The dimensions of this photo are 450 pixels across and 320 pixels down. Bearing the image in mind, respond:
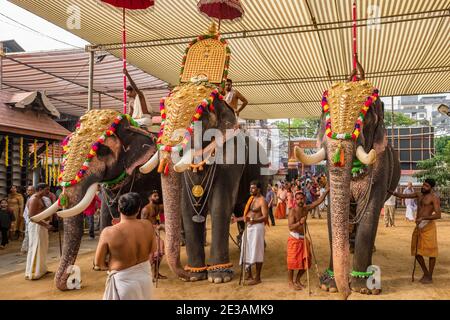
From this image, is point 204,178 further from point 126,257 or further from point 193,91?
point 126,257

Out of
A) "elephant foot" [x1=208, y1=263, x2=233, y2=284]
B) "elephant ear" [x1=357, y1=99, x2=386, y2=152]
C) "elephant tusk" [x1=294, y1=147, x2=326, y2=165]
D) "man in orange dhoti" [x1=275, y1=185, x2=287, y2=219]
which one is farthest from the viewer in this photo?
"man in orange dhoti" [x1=275, y1=185, x2=287, y2=219]

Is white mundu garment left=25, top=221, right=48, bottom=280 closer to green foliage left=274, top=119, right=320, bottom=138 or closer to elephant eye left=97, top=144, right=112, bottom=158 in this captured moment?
elephant eye left=97, top=144, right=112, bottom=158

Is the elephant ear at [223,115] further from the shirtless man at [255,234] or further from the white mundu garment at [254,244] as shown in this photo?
the white mundu garment at [254,244]

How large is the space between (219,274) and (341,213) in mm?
2211

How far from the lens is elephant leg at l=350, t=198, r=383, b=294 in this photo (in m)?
5.16

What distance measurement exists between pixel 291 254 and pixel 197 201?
5.01 ft

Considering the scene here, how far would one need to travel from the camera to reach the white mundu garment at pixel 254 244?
5695mm

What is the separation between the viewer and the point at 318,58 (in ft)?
33.2

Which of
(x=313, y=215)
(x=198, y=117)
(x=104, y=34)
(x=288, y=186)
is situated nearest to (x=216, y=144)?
(x=198, y=117)

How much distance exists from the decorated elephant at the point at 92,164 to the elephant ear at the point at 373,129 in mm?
3207

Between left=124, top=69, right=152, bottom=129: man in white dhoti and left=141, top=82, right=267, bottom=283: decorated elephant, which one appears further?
left=124, top=69, right=152, bottom=129: man in white dhoti

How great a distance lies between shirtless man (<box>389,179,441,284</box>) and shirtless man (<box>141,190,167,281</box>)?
384 centimetres

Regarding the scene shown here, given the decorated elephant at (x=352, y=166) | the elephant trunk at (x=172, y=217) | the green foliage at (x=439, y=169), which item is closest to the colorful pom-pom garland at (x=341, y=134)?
the decorated elephant at (x=352, y=166)

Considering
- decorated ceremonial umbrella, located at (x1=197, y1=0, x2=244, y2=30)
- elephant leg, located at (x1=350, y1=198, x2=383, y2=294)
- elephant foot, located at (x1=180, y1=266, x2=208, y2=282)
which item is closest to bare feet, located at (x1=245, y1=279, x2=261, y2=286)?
elephant foot, located at (x1=180, y1=266, x2=208, y2=282)
